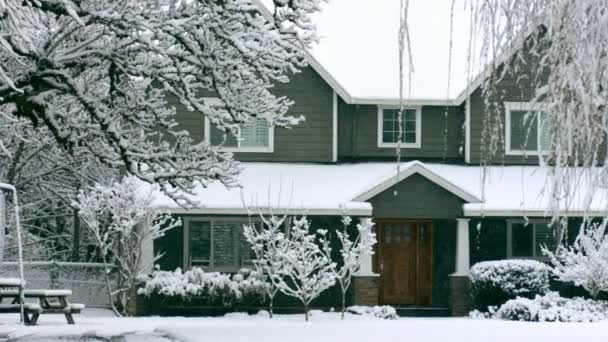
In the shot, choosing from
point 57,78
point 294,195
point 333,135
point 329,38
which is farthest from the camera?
point 329,38

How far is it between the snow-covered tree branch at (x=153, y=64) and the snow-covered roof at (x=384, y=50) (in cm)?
960

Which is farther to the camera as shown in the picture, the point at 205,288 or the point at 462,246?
the point at 462,246

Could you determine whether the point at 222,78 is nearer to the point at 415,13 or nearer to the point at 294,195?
the point at 294,195

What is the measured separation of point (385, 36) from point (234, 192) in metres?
6.89

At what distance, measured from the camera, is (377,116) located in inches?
978

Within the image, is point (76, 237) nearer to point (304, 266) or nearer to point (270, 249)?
point (270, 249)

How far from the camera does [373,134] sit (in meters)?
24.9

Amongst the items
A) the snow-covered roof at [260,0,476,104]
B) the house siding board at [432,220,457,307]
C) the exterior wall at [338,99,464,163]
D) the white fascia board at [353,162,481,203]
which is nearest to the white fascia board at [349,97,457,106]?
the snow-covered roof at [260,0,476,104]

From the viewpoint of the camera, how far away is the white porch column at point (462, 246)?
22.9 meters

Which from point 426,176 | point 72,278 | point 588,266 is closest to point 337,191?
point 426,176

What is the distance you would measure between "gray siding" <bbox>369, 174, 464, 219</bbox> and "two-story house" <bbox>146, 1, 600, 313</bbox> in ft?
0.07

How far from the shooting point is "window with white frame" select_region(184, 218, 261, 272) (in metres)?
23.7

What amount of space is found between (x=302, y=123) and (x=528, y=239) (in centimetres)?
584

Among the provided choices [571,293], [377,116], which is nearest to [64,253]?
[377,116]
